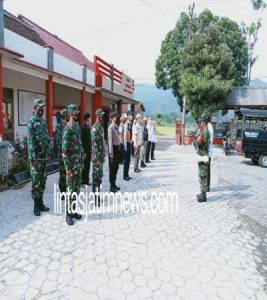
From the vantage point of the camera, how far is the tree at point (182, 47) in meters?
25.0

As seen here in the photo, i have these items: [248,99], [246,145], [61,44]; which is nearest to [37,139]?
[246,145]

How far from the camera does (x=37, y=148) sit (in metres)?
4.18

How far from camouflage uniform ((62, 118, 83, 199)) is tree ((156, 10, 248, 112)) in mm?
22368

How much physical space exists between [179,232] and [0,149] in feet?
14.4

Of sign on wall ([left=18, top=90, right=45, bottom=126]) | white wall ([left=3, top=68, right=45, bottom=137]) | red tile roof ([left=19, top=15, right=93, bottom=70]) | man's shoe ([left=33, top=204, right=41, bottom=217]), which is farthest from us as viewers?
red tile roof ([left=19, top=15, right=93, bottom=70])

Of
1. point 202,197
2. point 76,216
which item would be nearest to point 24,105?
point 76,216

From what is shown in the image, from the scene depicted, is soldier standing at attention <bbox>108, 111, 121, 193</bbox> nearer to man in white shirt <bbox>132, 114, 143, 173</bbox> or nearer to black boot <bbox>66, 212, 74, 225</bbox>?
black boot <bbox>66, 212, 74, 225</bbox>

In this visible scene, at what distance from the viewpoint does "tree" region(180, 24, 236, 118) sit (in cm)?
1648

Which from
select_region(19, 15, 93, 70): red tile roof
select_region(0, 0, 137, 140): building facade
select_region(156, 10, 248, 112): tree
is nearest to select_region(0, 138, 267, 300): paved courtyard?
select_region(0, 0, 137, 140): building facade

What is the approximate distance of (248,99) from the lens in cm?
1728

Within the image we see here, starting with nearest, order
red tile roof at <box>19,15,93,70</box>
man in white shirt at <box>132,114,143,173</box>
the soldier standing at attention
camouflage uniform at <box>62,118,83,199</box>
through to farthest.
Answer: camouflage uniform at <box>62,118,83,199</box> → the soldier standing at attention → man in white shirt at <box>132,114,143,173</box> → red tile roof at <box>19,15,93,70</box>

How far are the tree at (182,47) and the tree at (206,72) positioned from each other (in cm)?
687

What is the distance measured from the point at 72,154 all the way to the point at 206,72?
15.0 meters

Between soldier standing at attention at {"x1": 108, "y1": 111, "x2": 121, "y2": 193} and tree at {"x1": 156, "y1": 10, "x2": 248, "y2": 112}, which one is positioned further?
tree at {"x1": 156, "y1": 10, "x2": 248, "y2": 112}
